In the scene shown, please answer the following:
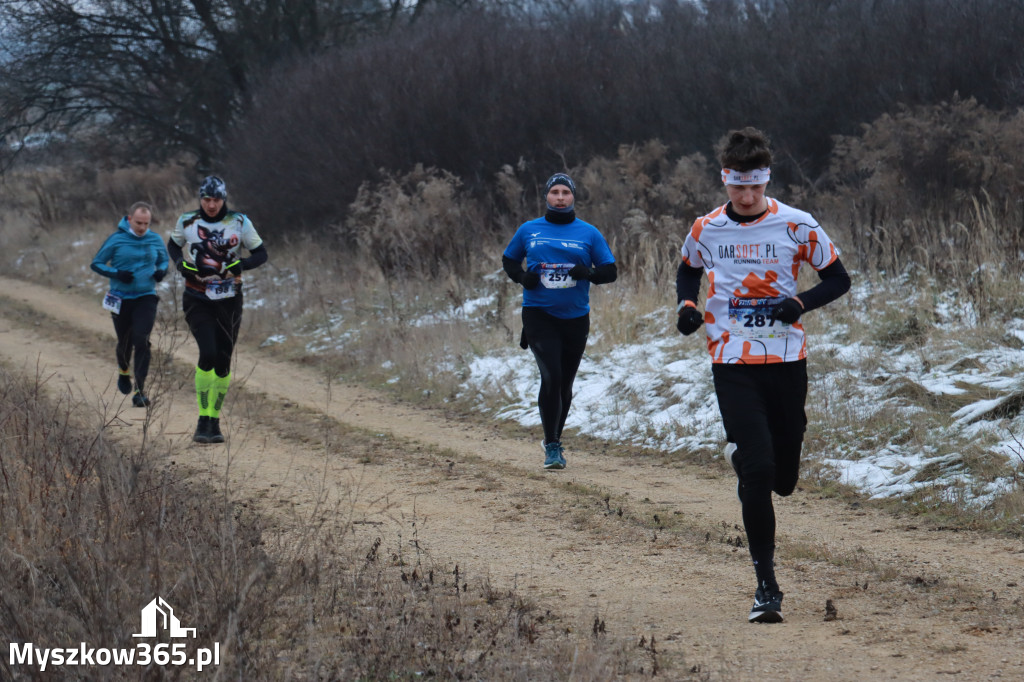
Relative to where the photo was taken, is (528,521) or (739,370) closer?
(739,370)

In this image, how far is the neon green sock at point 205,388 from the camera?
9.13 metres

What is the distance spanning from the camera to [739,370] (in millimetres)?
4805

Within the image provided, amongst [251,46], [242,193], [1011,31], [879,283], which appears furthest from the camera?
[251,46]

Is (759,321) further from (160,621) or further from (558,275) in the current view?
(558,275)

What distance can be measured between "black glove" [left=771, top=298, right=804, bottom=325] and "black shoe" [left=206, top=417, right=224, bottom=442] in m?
5.74

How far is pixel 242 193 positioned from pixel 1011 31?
562 inches

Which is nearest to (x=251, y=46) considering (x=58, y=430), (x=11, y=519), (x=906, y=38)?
(x=906, y=38)

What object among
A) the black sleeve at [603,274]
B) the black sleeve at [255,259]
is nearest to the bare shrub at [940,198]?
the black sleeve at [603,274]

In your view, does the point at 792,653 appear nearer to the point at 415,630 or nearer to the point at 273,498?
the point at 415,630

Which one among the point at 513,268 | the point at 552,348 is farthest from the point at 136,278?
the point at 552,348

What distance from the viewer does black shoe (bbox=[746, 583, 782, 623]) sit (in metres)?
4.57

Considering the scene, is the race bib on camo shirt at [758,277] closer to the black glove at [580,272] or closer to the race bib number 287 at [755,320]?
the race bib number 287 at [755,320]

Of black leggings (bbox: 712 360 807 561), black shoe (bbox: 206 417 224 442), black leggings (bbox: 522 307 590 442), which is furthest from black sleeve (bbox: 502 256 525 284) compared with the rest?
black leggings (bbox: 712 360 807 561)

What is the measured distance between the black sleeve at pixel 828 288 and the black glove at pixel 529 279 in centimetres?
318
